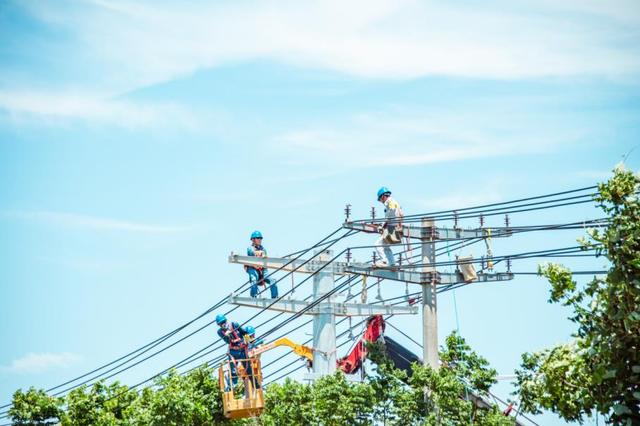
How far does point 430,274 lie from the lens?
29828 mm

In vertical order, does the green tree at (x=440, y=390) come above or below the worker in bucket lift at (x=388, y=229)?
below

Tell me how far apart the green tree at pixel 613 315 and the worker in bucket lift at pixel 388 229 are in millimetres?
12260

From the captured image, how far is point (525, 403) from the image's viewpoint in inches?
802

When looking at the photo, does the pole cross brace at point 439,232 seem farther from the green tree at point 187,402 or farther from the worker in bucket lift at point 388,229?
the green tree at point 187,402

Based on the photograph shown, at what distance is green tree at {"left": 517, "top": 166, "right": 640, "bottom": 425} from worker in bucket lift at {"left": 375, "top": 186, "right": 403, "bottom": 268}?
40.2ft

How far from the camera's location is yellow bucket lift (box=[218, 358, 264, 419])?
34.5 m

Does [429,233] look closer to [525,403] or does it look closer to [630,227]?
[525,403]

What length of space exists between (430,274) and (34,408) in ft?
67.9

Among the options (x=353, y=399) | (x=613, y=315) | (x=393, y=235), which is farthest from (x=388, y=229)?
(x=613, y=315)

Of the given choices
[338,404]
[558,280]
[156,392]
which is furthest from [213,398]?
[558,280]

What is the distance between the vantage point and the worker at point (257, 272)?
125 feet

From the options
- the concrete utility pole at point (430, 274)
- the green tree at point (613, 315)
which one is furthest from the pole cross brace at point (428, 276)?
the green tree at point (613, 315)

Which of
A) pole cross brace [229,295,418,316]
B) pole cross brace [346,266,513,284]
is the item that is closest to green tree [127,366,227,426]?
pole cross brace [229,295,418,316]

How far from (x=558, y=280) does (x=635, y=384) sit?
2.13 m
